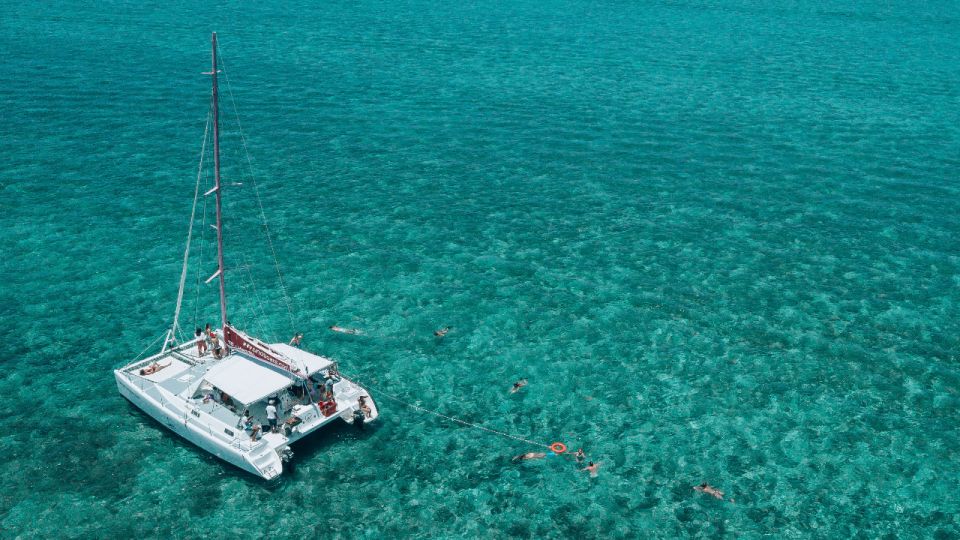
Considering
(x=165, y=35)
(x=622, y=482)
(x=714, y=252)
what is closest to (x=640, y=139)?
(x=714, y=252)

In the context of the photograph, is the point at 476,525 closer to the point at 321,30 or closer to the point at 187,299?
the point at 187,299

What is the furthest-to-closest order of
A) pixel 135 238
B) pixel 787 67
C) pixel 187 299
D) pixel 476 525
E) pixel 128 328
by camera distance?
pixel 787 67 < pixel 135 238 < pixel 187 299 < pixel 128 328 < pixel 476 525

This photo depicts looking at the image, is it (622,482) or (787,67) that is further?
(787,67)

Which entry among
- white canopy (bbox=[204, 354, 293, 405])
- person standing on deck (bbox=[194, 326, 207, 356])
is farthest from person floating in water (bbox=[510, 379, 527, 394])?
person standing on deck (bbox=[194, 326, 207, 356])

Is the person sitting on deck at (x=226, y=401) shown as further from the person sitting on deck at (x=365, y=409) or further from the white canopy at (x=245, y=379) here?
the person sitting on deck at (x=365, y=409)

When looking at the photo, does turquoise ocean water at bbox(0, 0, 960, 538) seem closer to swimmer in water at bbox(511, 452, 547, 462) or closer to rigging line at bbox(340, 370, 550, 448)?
rigging line at bbox(340, 370, 550, 448)

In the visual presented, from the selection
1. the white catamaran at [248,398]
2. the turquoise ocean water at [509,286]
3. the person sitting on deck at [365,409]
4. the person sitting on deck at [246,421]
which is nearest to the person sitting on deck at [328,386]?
the white catamaran at [248,398]
